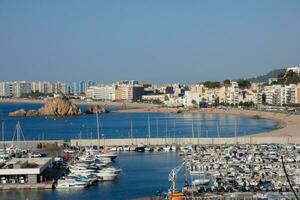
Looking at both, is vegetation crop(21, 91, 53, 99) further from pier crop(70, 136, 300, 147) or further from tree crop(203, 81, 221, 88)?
pier crop(70, 136, 300, 147)

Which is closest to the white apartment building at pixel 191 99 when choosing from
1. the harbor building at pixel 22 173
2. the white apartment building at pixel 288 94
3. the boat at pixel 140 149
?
the white apartment building at pixel 288 94

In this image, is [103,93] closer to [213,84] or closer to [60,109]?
[213,84]

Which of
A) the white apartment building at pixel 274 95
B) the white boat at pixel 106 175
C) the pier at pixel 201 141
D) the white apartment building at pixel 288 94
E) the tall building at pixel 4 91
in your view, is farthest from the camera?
the tall building at pixel 4 91

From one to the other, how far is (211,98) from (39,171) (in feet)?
134

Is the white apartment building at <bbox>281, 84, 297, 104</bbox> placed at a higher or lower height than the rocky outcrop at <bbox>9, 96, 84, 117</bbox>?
higher

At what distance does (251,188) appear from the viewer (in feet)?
42.2

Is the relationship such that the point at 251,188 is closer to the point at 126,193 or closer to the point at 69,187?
the point at 126,193

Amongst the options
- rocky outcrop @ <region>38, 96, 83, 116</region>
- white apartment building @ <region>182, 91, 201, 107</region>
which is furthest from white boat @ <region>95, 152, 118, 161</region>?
white apartment building @ <region>182, 91, 201, 107</region>

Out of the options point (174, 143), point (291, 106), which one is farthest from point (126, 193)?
point (291, 106)

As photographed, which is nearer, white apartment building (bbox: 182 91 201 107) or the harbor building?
the harbor building

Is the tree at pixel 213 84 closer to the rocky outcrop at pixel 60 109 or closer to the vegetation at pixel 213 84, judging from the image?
the vegetation at pixel 213 84

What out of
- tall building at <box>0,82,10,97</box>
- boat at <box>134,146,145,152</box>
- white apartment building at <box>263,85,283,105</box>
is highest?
tall building at <box>0,82,10,97</box>

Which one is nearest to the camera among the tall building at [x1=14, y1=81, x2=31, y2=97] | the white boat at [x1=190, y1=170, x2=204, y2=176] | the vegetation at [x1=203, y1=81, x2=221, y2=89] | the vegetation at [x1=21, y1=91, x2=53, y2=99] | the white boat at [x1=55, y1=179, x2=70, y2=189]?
the white boat at [x1=55, y1=179, x2=70, y2=189]

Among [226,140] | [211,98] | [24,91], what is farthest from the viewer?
[24,91]
